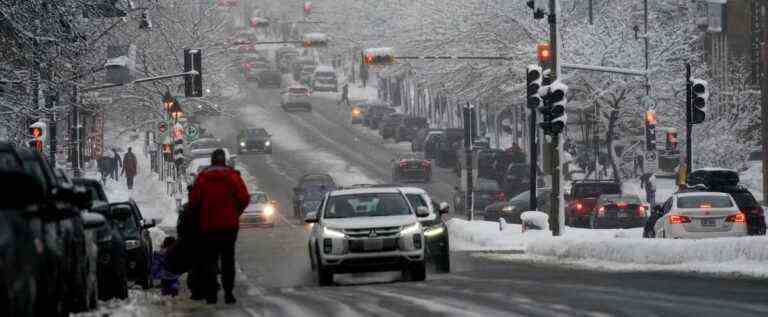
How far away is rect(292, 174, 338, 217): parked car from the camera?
5644cm

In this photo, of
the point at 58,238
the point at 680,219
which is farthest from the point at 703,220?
the point at 58,238

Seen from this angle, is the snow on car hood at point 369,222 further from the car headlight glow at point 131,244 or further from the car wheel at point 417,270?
the car headlight glow at point 131,244

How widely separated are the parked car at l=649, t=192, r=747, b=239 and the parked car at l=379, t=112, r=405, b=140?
6768 cm

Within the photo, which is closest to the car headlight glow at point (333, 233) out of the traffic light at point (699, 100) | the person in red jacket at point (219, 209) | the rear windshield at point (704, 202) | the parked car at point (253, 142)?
the person in red jacket at point (219, 209)

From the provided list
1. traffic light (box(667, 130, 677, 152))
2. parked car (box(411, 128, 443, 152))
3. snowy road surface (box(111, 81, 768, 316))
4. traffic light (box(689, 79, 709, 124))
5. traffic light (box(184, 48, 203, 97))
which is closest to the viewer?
snowy road surface (box(111, 81, 768, 316))

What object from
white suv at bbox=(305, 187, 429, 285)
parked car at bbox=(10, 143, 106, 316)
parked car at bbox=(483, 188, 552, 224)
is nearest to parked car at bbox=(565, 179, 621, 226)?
parked car at bbox=(483, 188, 552, 224)

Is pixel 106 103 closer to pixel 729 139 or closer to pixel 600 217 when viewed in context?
pixel 729 139

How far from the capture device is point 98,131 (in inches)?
3319

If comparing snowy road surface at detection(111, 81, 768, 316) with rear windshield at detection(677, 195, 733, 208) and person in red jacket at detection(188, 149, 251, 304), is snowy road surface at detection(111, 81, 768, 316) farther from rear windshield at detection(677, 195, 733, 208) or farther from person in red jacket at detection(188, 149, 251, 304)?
rear windshield at detection(677, 195, 733, 208)

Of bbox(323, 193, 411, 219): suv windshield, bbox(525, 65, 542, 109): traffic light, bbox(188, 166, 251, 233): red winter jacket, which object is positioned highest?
bbox(525, 65, 542, 109): traffic light

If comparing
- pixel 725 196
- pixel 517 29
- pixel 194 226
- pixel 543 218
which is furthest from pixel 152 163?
pixel 194 226

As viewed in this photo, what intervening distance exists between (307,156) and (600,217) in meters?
46.6

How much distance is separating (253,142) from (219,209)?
75.2 m

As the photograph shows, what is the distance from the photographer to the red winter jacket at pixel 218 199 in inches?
623
